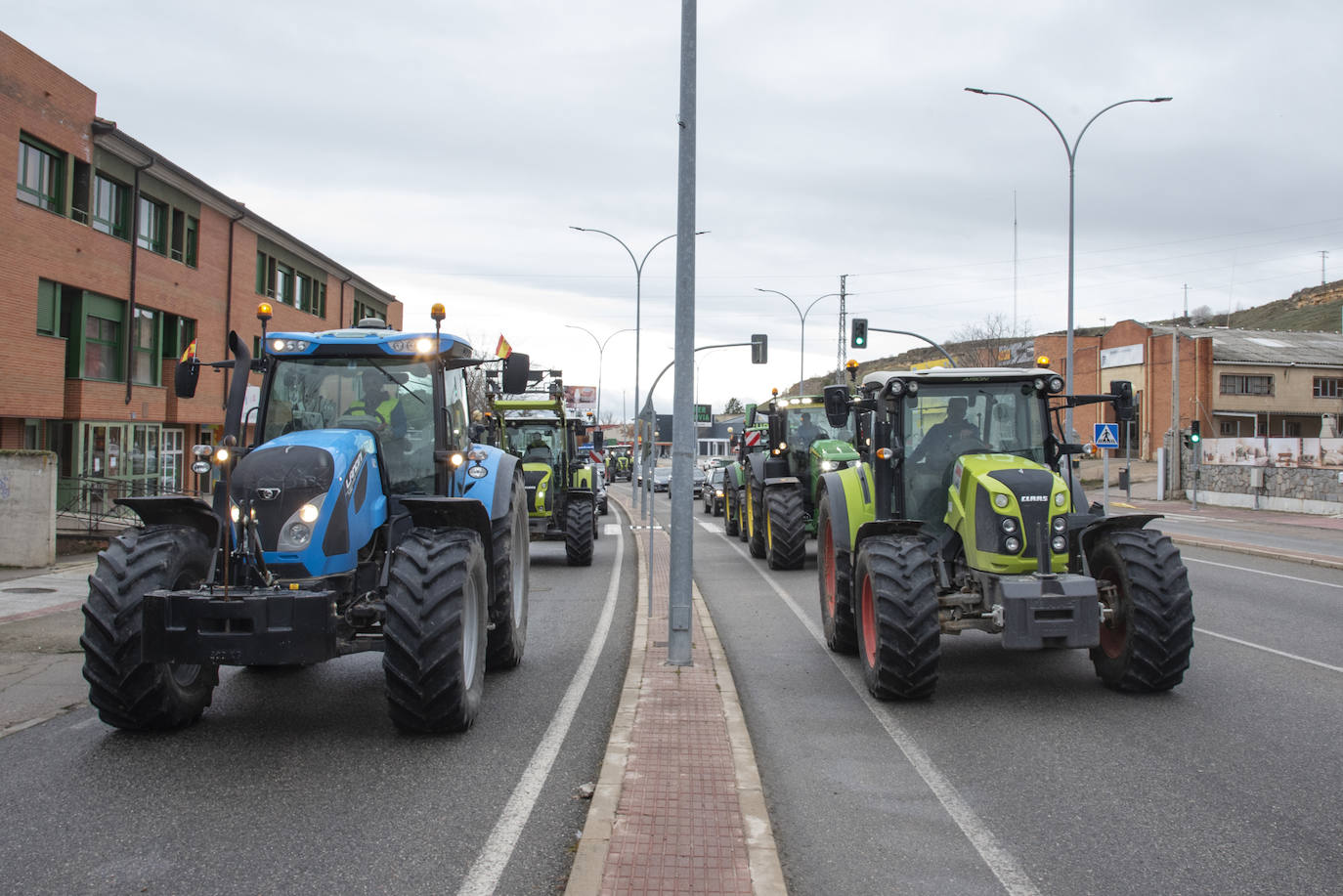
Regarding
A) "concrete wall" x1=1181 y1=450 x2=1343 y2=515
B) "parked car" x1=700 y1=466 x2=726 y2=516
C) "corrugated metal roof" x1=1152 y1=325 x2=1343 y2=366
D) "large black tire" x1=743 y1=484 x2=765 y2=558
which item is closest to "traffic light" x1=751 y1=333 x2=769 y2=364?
"parked car" x1=700 y1=466 x2=726 y2=516

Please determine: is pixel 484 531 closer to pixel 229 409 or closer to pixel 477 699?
pixel 477 699

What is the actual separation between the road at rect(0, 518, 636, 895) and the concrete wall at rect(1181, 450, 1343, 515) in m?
33.5

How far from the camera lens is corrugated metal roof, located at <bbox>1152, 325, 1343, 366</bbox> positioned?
173 feet

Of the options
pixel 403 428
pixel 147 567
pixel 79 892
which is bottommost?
pixel 79 892

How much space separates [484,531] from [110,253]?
23032 millimetres

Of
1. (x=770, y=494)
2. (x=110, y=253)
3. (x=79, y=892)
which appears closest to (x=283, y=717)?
(x=79, y=892)

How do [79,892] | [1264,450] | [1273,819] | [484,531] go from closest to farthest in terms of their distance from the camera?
[79,892] → [1273,819] → [484,531] → [1264,450]

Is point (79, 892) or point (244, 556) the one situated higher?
point (244, 556)

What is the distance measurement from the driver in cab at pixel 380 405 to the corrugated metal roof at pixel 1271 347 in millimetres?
50409

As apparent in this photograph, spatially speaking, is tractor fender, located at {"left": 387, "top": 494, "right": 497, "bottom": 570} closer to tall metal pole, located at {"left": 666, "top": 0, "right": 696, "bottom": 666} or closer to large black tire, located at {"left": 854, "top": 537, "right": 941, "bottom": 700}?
tall metal pole, located at {"left": 666, "top": 0, "right": 696, "bottom": 666}

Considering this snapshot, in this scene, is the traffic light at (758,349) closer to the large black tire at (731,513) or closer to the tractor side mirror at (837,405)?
the large black tire at (731,513)

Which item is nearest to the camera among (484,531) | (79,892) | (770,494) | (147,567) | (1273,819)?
(79,892)

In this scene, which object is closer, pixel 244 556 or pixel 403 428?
pixel 244 556

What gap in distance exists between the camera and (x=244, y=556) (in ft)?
20.4
